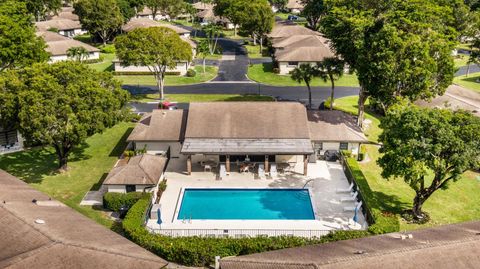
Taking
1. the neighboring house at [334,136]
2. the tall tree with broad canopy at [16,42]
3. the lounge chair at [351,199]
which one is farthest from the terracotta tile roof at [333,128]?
the tall tree with broad canopy at [16,42]

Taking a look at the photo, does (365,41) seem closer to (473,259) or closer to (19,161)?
(473,259)

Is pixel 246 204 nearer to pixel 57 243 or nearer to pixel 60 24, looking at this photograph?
pixel 57 243

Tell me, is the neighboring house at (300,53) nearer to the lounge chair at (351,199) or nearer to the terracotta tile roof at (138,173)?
the lounge chair at (351,199)

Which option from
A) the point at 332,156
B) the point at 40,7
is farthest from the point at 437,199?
the point at 40,7

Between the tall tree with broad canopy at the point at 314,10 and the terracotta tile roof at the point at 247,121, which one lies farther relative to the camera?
the tall tree with broad canopy at the point at 314,10

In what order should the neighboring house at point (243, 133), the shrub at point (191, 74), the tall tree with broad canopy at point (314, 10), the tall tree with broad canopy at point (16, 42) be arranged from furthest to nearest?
the tall tree with broad canopy at point (314, 10) < the shrub at point (191, 74) < the tall tree with broad canopy at point (16, 42) < the neighboring house at point (243, 133)

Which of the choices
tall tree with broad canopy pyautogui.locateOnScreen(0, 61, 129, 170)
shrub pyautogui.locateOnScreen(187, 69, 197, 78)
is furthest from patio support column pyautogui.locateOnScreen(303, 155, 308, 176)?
shrub pyautogui.locateOnScreen(187, 69, 197, 78)
